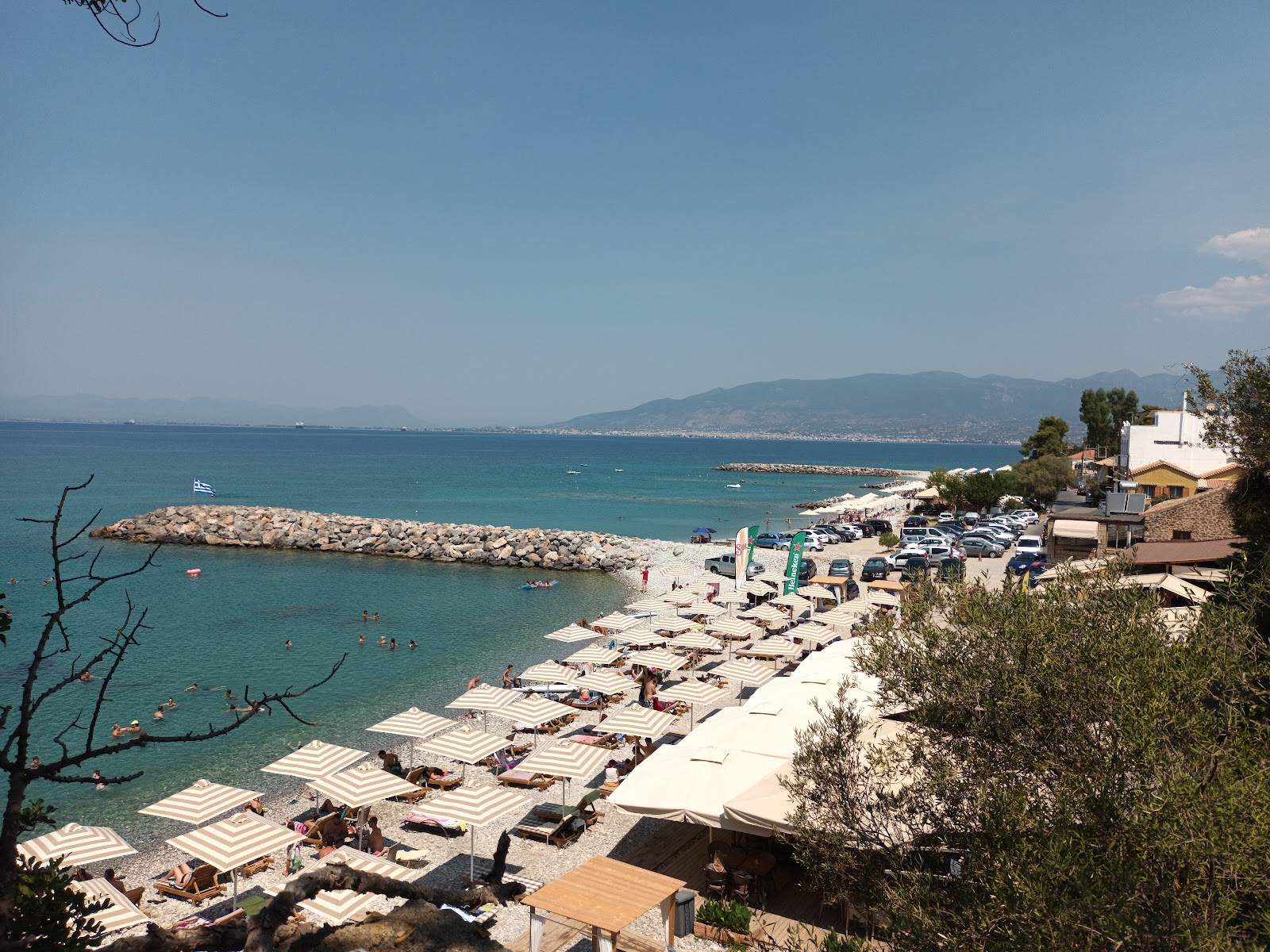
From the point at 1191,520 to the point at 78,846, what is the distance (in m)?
37.4

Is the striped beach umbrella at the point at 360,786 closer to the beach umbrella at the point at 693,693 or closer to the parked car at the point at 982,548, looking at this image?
the beach umbrella at the point at 693,693

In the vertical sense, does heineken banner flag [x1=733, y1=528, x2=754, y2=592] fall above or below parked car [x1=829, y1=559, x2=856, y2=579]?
above

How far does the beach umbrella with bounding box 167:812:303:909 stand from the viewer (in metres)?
10.9

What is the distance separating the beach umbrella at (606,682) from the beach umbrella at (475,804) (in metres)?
→ 6.89

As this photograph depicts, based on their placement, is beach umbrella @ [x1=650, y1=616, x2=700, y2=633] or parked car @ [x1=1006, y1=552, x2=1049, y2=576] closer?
beach umbrella @ [x1=650, y1=616, x2=700, y2=633]

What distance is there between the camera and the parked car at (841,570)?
35.9 metres

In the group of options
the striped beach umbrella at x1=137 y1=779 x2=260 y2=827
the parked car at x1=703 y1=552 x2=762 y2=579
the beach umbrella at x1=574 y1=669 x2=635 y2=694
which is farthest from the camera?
the parked car at x1=703 y1=552 x2=762 y2=579

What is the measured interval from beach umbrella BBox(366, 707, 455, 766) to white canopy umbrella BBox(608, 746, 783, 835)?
19.0 feet

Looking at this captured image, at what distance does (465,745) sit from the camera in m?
15.3

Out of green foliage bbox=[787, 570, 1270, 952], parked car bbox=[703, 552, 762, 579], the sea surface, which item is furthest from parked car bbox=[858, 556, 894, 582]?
green foliage bbox=[787, 570, 1270, 952]

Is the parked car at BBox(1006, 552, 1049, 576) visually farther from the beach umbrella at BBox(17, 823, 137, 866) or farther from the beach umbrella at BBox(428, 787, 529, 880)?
the beach umbrella at BBox(17, 823, 137, 866)

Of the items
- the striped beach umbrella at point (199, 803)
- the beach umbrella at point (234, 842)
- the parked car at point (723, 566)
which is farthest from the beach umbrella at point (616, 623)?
the beach umbrella at point (234, 842)

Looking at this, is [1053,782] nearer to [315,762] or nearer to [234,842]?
[234,842]

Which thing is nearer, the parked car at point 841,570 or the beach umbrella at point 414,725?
the beach umbrella at point 414,725
